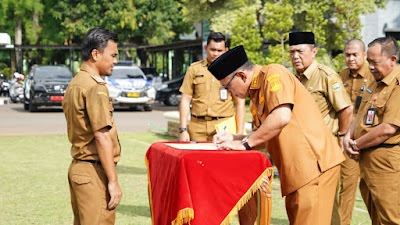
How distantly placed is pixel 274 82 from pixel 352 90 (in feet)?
11.6

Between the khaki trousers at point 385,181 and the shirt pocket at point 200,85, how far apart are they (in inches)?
112

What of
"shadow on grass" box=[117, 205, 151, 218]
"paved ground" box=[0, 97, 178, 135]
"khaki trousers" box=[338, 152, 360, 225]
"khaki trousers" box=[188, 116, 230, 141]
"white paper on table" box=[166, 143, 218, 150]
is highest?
"white paper on table" box=[166, 143, 218, 150]

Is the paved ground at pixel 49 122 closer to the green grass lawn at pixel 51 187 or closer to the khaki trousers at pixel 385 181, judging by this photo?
the green grass lawn at pixel 51 187

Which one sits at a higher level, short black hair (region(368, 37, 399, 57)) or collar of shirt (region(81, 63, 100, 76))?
short black hair (region(368, 37, 399, 57))

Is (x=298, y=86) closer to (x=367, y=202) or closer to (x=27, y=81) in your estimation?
(x=367, y=202)

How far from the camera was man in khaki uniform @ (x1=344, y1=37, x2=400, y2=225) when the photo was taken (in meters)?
5.48

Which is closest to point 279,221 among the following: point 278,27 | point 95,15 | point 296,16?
point 278,27

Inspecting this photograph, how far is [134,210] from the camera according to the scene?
328 inches

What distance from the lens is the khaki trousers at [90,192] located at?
15.3ft

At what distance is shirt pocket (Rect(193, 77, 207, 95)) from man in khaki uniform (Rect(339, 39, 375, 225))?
1.60m

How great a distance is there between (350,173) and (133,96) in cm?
2009

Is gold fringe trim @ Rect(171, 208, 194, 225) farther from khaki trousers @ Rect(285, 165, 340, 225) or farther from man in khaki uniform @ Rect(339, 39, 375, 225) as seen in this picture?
man in khaki uniform @ Rect(339, 39, 375, 225)

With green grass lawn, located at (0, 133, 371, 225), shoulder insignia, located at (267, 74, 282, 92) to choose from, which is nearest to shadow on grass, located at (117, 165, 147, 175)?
green grass lawn, located at (0, 133, 371, 225)

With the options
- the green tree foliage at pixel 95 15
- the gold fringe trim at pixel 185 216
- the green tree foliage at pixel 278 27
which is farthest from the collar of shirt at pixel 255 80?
the green tree foliage at pixel 95 15
